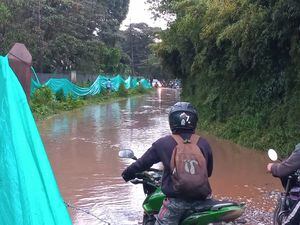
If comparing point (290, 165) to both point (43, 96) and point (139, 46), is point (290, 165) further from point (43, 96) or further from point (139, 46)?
point (139, 46)

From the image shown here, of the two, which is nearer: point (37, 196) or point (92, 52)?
point (37, 196)

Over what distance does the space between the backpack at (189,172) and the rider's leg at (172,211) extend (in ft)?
Answer: 0.31

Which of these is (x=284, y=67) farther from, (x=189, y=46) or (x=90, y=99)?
(x=90, y=99)

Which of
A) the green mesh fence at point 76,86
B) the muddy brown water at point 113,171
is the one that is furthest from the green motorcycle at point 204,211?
the green mesh fence at point 76,86

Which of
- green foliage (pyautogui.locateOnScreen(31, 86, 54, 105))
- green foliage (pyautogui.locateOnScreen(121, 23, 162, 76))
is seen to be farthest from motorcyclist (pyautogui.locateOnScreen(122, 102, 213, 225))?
green foliage (pyautogui.locateOnScreen(121, 23, 162, 76))

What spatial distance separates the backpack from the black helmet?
20 centimetres

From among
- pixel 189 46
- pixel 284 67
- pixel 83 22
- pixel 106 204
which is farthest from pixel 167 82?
pixel 106 204

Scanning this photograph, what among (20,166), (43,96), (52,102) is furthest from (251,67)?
(52,102)

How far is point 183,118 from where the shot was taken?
3.59 metres

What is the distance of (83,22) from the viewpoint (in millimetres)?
31688

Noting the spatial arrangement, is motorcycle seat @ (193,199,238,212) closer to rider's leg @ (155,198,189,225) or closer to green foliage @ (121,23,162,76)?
rider's leg @ (155,198,189,225)

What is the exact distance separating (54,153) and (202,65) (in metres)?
8.18

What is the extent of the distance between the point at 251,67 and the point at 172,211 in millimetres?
9977

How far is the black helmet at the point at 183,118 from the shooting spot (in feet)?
11.8
